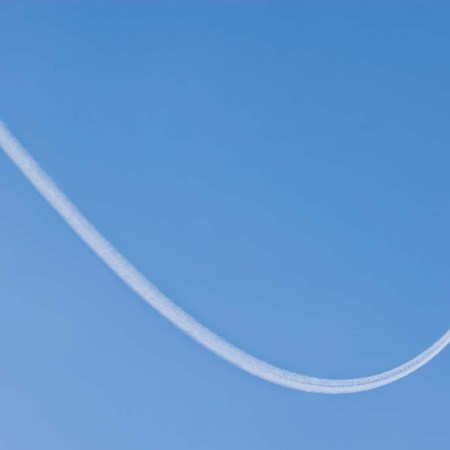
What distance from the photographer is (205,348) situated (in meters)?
1.15

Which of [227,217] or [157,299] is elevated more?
[227,217]

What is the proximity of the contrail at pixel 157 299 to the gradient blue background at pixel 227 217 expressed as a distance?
1 cm

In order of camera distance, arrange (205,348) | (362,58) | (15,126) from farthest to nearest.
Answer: (362,58) < (205,348) < (15,126)

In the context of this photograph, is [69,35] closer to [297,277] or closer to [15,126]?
[15,126]

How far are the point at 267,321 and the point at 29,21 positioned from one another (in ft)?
1.94

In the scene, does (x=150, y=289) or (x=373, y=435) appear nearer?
(x=150, y=289)

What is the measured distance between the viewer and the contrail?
3.44 feet

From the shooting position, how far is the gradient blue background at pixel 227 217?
1071 millimetres

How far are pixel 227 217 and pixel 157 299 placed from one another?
175mm

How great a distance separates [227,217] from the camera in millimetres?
1172

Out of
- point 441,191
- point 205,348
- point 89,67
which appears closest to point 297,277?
point 205,348

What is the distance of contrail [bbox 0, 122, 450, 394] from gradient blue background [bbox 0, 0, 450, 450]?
14 mm

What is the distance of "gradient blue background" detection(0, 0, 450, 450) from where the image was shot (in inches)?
42.2

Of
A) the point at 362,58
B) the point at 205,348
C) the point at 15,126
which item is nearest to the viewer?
the point at 15,126
